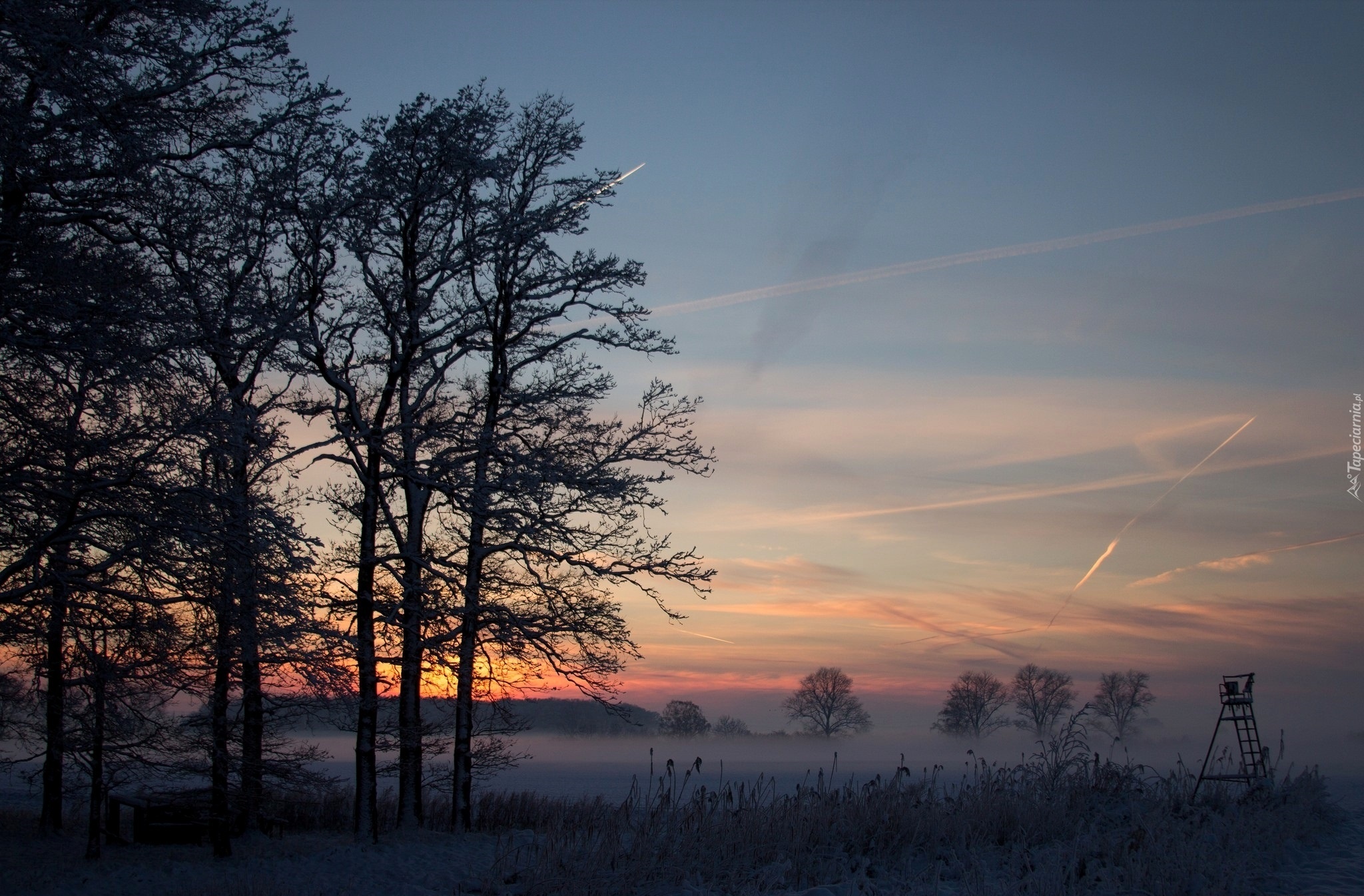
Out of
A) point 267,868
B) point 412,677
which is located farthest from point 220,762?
point 412,677

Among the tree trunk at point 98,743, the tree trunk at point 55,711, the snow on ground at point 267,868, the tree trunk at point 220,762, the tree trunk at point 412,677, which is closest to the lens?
the tree trunk at point 55,711

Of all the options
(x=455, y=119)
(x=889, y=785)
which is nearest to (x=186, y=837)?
(x=889, y=785)

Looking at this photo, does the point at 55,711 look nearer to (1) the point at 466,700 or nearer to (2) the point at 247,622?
(2) the point at 247,622

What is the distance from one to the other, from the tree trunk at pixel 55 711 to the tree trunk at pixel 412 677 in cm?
507

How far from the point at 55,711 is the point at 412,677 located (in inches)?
221

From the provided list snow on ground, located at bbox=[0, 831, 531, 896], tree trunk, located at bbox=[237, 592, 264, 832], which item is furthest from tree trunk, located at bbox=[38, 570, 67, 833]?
tree trunk, located at bbox=[237, 592, 264, 832]

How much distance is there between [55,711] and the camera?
45.4 feet

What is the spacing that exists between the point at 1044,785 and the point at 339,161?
14.9 m

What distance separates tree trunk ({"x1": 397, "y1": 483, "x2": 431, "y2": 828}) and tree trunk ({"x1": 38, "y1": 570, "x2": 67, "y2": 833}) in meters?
5.07

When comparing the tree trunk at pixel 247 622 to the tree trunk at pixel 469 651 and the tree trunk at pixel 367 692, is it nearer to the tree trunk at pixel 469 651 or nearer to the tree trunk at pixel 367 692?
the tree trunk at pixel 367 692

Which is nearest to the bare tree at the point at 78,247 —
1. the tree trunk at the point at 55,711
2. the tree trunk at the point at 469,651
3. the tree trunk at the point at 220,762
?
the tree trunk at the point at 55,711

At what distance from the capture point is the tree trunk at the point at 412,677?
16.8 m

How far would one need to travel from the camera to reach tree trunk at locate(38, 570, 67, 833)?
1162 centimetres

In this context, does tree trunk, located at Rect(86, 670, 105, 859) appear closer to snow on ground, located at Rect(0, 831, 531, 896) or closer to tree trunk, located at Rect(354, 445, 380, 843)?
snow on ground, located at Rect(0, 831, 531, 896)
